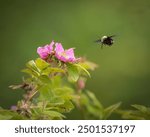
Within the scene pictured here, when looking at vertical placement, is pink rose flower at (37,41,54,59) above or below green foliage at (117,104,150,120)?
above

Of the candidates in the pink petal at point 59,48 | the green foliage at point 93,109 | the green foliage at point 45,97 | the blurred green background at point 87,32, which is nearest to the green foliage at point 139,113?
the green foliage at point 45,97

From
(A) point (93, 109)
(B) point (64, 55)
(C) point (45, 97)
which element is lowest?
(A) point (93, 109)

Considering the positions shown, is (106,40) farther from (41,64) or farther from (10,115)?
(10,115)

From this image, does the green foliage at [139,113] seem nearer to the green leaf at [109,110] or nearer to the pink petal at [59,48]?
the green leaf at [109,110]

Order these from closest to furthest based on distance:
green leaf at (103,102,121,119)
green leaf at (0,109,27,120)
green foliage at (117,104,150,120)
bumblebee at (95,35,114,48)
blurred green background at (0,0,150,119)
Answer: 1. green leaf at (0,109,27,120)
2. green foliage at (117,104,150,120)
3. green leaf at (103,102,121,119)
4. bumblebee at (95,35,114,48)
5. blurred green background at (0,0,150,119)

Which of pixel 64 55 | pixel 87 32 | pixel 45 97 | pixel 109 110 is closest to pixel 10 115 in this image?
pixel 45 97

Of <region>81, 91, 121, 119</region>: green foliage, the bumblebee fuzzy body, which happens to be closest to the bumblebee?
the bumblebee fuzzy body

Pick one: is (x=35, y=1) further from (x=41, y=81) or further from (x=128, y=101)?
(x=41, y=81)

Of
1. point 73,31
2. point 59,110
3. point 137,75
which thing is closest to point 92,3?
point 73,31

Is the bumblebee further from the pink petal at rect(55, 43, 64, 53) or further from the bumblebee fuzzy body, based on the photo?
the pink petal at rect(55, 43, 64, 53)
